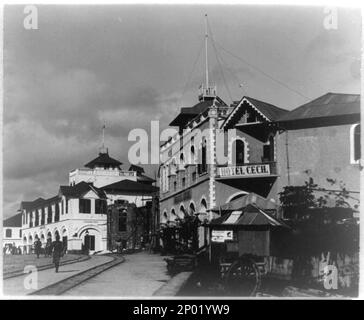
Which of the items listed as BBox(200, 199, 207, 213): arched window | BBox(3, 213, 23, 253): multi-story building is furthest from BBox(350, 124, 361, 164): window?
BBox(3, 213, 23, 253): multi-story building

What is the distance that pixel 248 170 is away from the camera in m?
27.2

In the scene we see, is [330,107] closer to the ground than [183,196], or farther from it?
farther from it

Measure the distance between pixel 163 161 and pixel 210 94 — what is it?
5.63m

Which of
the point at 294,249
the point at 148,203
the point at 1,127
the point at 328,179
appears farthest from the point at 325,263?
the point at 148,203

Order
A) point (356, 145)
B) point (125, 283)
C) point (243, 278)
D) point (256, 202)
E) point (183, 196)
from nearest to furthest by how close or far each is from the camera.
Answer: point (243, 278) → point (125, 283) → point (356, 145) → point (256, 202) → point (183, 196)

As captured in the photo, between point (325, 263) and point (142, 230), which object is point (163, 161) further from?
point (325, 263)

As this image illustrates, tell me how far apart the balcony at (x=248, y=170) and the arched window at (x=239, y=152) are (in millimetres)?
1334

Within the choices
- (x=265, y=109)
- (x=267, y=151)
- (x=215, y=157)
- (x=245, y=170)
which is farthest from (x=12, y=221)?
(x=265, y=109)

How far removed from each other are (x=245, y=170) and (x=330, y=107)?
5.64 metres

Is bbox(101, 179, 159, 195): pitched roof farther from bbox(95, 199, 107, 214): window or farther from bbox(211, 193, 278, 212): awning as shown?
bbox(211, 193, 278, 212): awning

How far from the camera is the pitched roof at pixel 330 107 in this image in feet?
75.1

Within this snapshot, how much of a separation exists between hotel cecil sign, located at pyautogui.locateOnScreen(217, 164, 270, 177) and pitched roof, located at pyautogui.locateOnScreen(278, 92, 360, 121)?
276cm

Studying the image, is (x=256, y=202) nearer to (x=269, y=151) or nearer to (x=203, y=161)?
(x=269, y=151)

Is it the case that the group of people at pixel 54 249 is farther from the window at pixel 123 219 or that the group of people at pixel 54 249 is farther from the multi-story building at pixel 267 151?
the multi-story building at pixel 267 151
